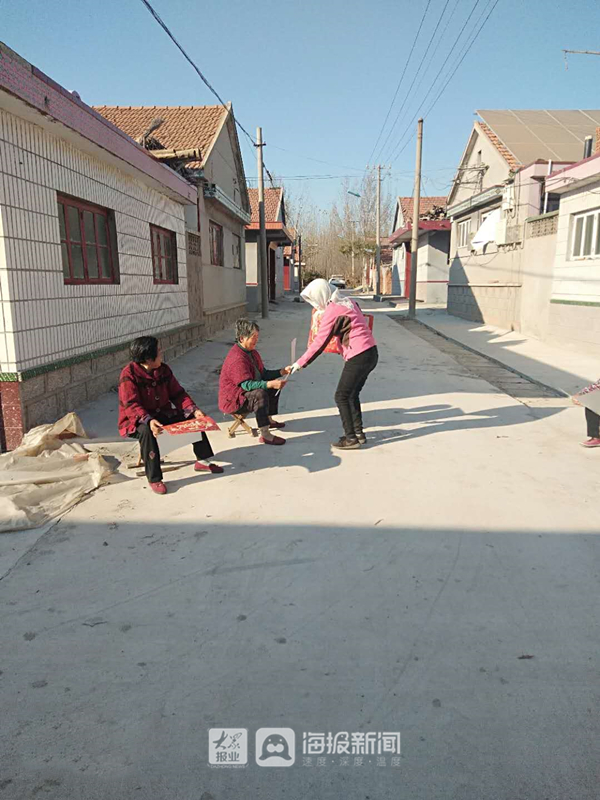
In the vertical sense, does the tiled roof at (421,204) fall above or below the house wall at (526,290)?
above

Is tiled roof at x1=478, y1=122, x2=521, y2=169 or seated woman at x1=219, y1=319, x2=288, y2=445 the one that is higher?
tiled roof at x1=478, y1=122, x2=521, y2=169

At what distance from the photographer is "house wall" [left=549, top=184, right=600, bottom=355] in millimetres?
9930

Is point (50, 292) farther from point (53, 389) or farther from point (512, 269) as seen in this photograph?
point (512, 269)

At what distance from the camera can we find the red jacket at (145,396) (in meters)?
4.13

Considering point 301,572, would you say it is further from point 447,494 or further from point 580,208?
point 580,208

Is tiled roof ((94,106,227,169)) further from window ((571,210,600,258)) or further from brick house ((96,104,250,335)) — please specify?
window ((571,210,600,258))

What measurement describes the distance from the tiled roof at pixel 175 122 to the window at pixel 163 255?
10.1 ft

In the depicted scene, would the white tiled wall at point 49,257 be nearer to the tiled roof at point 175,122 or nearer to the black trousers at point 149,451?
the black trousers at point 149,451

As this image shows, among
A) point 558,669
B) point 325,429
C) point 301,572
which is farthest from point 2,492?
point 558,669

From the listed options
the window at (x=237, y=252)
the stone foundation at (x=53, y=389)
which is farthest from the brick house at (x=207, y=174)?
the stone foundation at (x=53, y=389)

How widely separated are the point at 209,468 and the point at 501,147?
1643 centimetres

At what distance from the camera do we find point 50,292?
546 centimetres

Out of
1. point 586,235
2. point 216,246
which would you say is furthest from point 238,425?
point 216,246

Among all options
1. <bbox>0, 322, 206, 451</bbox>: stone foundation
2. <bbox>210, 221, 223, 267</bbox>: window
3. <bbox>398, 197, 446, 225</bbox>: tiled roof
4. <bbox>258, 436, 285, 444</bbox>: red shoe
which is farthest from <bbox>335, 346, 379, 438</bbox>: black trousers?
<bbox>398, 197, 446, 225</bbox>: tiled roof
